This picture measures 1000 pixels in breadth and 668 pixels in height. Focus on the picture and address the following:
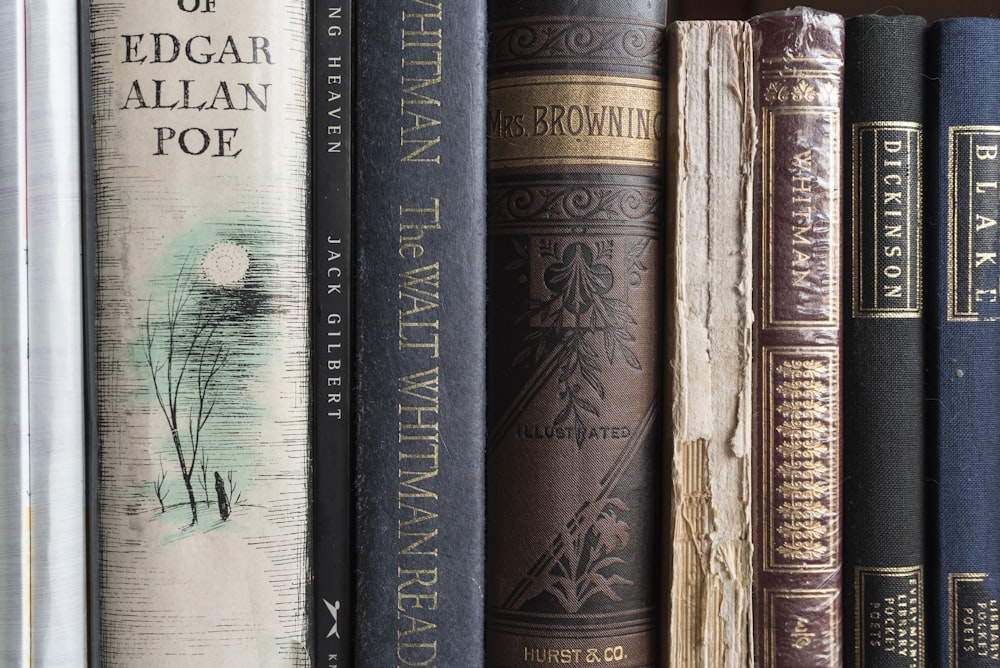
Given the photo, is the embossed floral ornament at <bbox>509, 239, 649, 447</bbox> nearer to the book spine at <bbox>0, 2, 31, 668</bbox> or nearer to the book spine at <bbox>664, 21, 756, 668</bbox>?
the book spine at <bbox>664, 21, 756, 668</bbox>

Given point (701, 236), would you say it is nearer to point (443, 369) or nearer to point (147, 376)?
point (443, 369)

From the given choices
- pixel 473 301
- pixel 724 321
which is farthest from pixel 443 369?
pixel 724 321

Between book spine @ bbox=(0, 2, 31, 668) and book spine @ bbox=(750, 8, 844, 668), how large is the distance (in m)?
0.34

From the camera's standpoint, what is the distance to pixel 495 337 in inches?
17.1

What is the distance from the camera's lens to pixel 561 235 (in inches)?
16.5

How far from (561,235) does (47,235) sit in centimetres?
23

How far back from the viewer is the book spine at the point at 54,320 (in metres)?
0.38

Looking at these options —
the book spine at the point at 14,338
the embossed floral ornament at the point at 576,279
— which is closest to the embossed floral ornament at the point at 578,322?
the embossed floral ornament at the point at 576,279

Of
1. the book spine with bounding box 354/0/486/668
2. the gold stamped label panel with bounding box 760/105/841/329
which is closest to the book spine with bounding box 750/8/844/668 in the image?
the gold stamped label panel with bounding box 760/105/841/329

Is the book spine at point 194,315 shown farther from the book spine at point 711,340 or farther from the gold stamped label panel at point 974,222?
the gold stamped label panel at point 974,222

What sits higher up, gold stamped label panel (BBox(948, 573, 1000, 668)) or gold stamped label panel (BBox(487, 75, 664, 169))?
gold stamped label panel (BBox(487, 75, 664, 169))

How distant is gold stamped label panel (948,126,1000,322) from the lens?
0.45 meters

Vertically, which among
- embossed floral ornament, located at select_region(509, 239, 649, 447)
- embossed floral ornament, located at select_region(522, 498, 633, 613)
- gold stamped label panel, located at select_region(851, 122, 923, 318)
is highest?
gold stamped label panel, located at select_region(851, 122, 923, 318)

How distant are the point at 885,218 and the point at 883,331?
58mm
